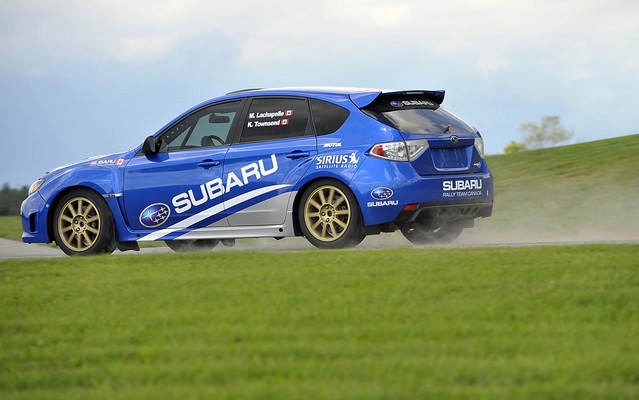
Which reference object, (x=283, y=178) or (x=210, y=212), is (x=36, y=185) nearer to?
(x=210, y=212)

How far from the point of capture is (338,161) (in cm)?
1114

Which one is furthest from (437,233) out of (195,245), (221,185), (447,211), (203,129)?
(195,245)

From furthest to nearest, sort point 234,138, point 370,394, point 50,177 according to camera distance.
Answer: point 50,177
point 234,138
point 370,394

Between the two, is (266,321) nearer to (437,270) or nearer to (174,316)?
(174,316)

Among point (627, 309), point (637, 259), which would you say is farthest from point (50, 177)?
point (627, 309)

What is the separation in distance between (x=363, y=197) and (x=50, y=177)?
3941 millimetres

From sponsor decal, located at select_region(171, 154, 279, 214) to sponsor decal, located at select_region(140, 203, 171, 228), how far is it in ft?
0.45

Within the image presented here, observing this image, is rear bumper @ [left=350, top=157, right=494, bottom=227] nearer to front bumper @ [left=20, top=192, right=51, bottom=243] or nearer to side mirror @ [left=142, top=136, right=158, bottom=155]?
side mirror @ [left=142, top=136, right=158, bottom=155]

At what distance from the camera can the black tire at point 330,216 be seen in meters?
11.1

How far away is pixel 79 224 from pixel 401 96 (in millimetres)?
3871

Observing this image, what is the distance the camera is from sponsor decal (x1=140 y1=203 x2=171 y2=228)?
12.1m

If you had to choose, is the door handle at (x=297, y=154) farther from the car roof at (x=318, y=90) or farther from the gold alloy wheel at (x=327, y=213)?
the car roof at (x=318, y=90)

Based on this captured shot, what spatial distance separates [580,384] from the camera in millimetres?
5207

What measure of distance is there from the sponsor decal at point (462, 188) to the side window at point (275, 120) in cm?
159
